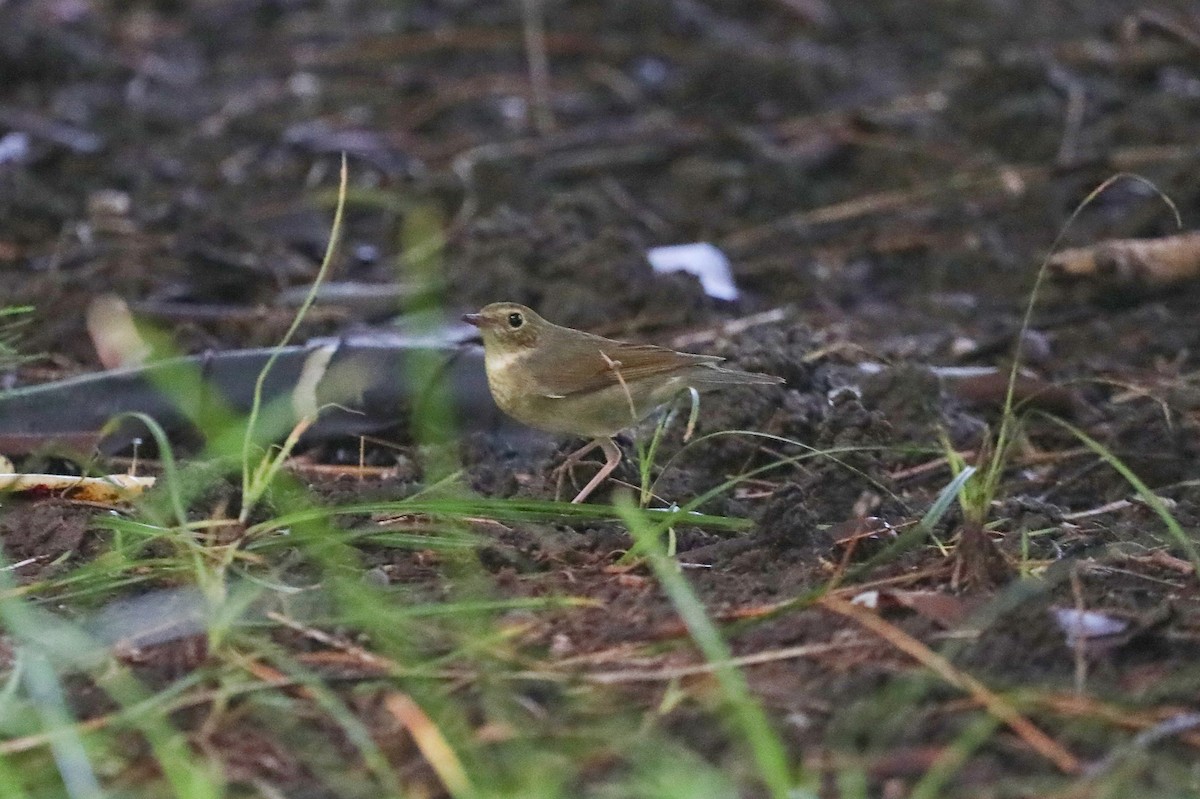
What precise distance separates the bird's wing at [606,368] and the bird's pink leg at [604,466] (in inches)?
6.0

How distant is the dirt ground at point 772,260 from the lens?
10.0 feet

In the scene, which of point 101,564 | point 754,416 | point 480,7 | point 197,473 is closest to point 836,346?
point 754,416

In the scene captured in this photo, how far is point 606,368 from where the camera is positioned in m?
4.36

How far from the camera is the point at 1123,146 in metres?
7.78

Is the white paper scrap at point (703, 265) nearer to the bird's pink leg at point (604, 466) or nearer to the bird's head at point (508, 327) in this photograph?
the bird's head at point (508, 327)

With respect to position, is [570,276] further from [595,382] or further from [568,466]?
[568,466]

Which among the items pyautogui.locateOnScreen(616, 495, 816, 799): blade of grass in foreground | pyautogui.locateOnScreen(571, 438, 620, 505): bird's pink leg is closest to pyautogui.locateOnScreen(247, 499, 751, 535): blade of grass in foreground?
pyautogui.locateOnScreen(571, 438, 620, 505): bird's pink leg

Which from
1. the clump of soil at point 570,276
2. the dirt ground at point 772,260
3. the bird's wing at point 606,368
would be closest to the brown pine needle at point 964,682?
the dirt ground at point 772,260

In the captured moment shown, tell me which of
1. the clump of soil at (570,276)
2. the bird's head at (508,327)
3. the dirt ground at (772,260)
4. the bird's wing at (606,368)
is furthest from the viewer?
the clump of soil at (570,276)

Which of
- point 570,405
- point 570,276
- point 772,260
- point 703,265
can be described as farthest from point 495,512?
point 772,260

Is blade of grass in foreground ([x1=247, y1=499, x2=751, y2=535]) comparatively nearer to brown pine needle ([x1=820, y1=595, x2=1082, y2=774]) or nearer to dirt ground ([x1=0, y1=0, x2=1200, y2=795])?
dirt ground ([x1=0, y1=0, x2=1200, y2=795])

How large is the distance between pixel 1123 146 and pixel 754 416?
3974 millimetres

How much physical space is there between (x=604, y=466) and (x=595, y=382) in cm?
25

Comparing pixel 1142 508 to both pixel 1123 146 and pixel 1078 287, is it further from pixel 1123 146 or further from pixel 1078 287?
pixel 1123 146
